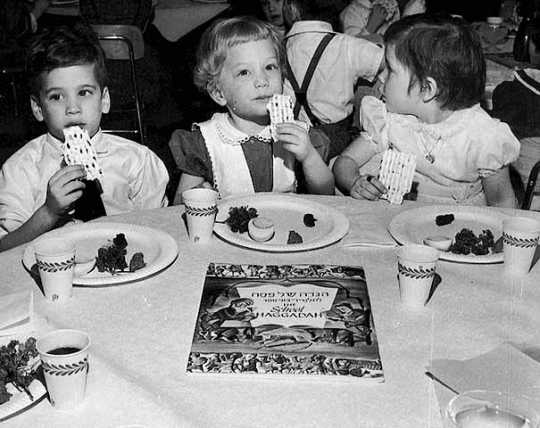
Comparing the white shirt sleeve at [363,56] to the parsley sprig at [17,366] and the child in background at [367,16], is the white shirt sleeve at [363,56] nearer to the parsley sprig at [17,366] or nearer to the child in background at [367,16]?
the child in background at [367,16]

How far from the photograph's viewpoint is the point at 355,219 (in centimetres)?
218

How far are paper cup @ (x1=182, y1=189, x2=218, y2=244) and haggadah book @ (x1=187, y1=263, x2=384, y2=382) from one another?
151 mm

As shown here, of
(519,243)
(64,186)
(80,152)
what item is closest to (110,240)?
(64,186)

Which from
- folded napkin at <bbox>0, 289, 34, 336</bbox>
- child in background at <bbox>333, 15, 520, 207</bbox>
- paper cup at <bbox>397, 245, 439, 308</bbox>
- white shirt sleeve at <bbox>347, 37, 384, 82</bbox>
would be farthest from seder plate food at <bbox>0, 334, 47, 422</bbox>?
white shirt sleeve at <bbox>347, 37, 384, 82</bbox>

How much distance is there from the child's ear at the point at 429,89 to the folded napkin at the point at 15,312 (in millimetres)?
1601

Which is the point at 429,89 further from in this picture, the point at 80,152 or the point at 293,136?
the point at 80,152

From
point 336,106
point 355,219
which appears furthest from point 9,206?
point 336,106

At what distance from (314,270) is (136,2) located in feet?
12.9

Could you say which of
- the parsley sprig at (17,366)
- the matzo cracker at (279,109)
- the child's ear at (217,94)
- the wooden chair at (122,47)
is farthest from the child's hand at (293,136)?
the wooden chair at (122,47)

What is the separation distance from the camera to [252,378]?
138 centimetres

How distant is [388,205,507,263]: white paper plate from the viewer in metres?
2.05

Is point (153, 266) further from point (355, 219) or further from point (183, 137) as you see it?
point (183, 137)

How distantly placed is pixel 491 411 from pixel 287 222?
1.03m

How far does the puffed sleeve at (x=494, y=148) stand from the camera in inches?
106
